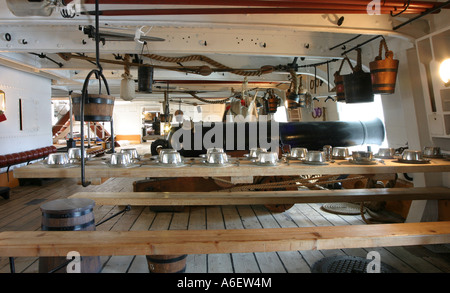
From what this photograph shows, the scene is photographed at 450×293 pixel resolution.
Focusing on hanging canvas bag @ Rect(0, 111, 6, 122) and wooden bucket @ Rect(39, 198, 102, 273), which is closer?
wooden bucket @ Rect(39, 198, 102, 273)

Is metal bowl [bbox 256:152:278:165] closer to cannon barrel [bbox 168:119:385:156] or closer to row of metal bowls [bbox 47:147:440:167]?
row of metal bowls [bbox 47:147:440:167]

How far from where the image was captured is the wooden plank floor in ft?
8.47

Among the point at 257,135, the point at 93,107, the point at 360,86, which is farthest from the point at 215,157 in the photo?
the point at 257,135

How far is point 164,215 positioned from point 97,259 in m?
1.90

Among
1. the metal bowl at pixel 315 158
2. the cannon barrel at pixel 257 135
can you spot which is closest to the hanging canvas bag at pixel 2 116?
the cannon barrel at pixel 257 135

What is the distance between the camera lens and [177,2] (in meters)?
2.39

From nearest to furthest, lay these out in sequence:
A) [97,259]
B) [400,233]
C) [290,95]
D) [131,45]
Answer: [400,233]
[97,259]
[131,45]
[290,95]

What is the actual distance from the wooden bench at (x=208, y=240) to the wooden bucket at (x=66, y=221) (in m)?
0.19

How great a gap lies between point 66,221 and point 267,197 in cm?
175

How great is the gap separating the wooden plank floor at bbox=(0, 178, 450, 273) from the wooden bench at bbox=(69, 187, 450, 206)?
1.61 ft

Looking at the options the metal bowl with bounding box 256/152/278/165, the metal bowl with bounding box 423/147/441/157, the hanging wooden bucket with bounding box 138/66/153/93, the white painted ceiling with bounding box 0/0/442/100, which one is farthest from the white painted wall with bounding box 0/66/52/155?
the metal bowl with bounding box 423/147/441/157

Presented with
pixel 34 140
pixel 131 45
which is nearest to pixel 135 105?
pixel 34 140

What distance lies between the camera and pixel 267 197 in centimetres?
295
